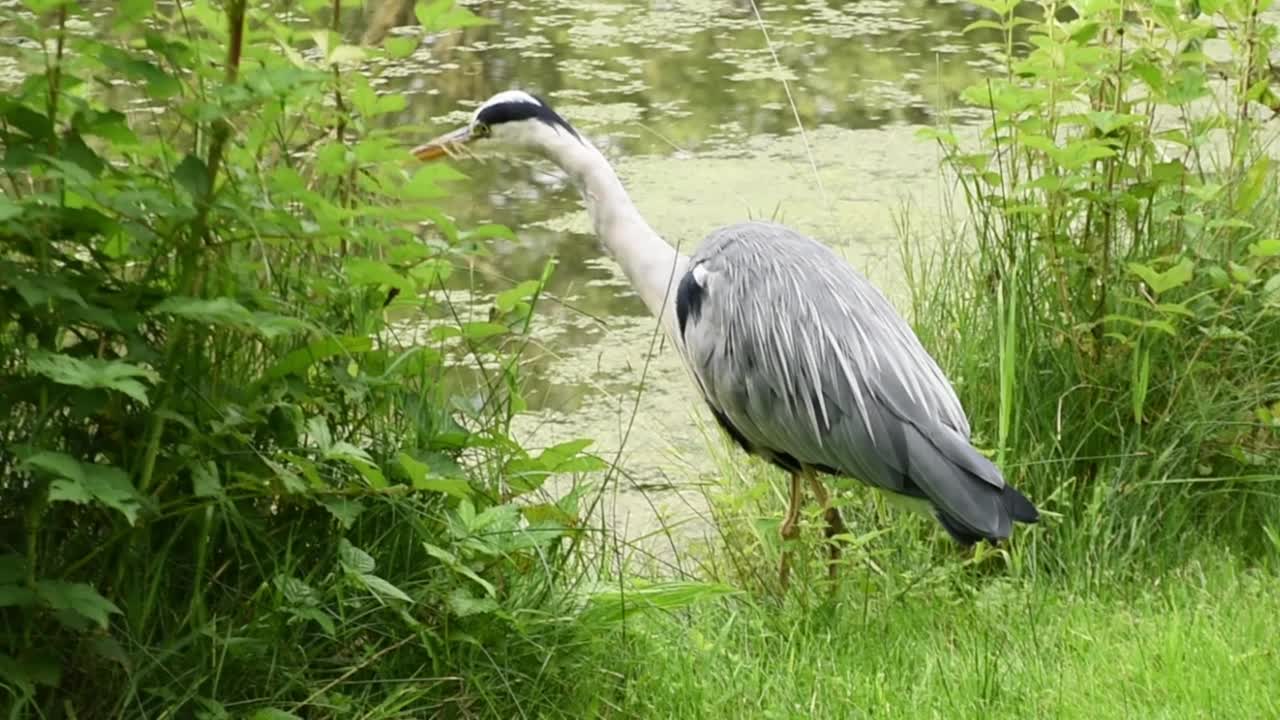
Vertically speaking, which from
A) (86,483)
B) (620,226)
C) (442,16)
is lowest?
(620,226)

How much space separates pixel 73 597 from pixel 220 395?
0.37m

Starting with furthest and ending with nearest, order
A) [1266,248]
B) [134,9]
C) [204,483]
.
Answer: [1266,248] < [204,483] < [134,9]

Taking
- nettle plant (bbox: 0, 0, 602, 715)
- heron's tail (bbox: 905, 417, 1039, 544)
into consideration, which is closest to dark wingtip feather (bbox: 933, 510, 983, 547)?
heron's tail (bbox: 905, 417, 1039, 544)

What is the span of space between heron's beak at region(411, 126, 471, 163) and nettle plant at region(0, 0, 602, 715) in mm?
1048

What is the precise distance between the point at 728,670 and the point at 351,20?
470 cm

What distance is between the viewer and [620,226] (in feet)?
12.6

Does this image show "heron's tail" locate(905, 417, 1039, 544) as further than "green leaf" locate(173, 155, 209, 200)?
Yes

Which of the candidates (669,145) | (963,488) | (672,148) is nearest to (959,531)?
(963,488)

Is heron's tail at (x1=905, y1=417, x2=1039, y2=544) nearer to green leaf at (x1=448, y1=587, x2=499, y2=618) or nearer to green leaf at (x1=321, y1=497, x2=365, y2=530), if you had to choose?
green leaf at (x1=448, y1=587, x2=499, y2=618)

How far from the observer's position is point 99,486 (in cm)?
208

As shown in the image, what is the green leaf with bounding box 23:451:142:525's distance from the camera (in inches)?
79.6

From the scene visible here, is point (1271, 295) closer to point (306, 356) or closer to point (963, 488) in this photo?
point (963, 488)

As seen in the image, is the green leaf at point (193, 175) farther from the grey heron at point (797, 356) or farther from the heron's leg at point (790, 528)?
the heron's leg at point (790, 528)

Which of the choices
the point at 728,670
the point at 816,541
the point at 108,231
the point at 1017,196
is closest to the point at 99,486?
the point at 108,231
